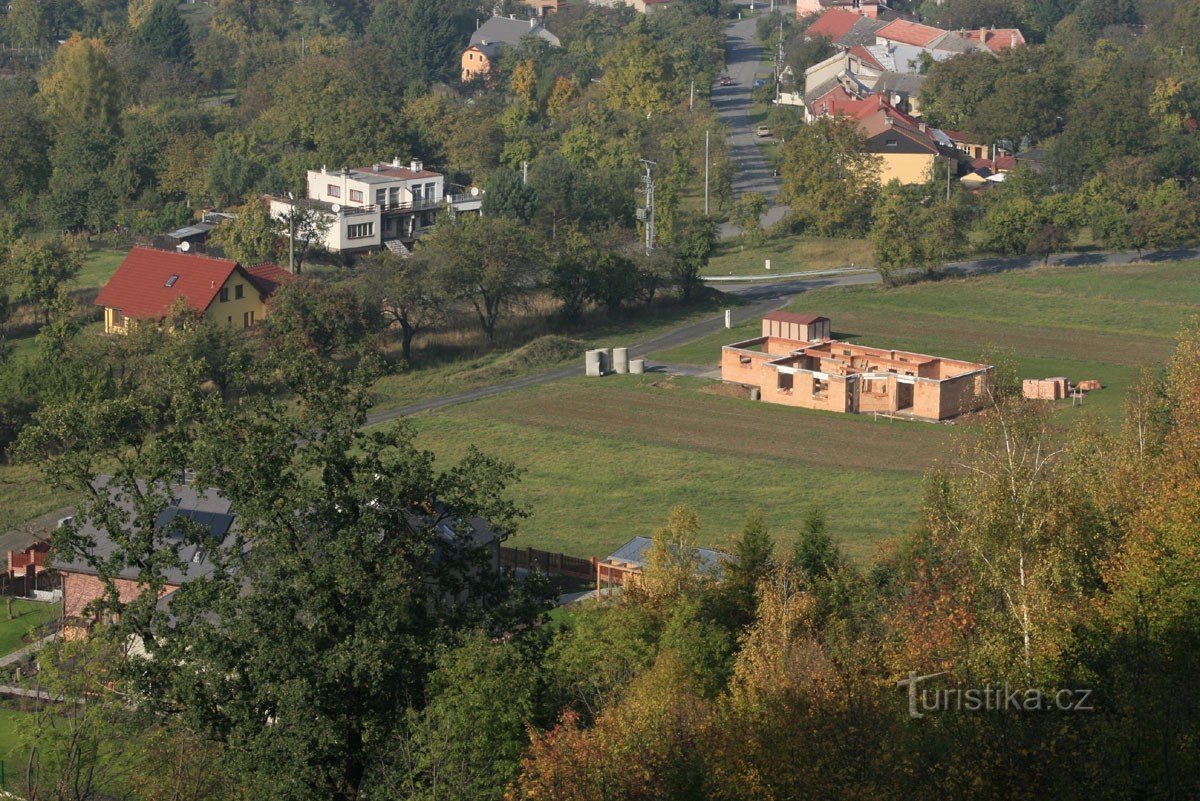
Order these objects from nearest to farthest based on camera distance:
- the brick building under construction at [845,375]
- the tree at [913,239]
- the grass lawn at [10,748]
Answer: the grass lawn at [10,748] → the brick building under construction at [845,375] → the tree at [913,239]

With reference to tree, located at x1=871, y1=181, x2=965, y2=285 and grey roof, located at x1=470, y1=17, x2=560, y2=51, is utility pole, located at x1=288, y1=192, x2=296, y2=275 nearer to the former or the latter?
tree, located at x1=871, y1=181, x2=965, y2=285

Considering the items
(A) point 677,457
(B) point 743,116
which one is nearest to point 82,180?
(A) point 677,457

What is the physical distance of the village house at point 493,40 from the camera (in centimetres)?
10525

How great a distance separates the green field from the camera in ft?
119

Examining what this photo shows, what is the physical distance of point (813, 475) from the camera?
39.2 meters

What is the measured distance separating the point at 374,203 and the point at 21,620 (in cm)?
3951

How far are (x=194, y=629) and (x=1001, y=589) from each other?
35.0 feet

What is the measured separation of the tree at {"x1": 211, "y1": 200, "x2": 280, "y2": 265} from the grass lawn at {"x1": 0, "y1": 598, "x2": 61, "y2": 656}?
102 feet

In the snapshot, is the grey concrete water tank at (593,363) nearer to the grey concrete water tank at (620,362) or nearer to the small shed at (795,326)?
the grey concrete water tank at (620,362)

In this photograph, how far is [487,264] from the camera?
53.3m

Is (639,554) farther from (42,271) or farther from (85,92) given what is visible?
(85,92)

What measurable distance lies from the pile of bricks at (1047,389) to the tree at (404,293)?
18615 mm

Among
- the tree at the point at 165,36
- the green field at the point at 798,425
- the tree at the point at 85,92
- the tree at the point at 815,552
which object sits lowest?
the green field at the point at 798,425

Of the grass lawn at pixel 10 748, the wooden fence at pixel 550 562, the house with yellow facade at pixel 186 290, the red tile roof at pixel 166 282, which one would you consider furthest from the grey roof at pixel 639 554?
the red tile roof at pixel 166 282
